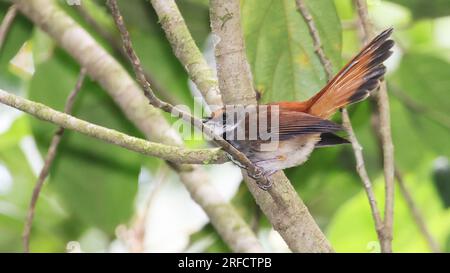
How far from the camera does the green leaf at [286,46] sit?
2703 millimetres

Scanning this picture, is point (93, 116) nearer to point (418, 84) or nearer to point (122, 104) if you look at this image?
point (122, 104)

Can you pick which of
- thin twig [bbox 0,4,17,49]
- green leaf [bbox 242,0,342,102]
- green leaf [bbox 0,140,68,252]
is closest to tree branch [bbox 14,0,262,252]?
thin twig [bbox 0,4,17,49]

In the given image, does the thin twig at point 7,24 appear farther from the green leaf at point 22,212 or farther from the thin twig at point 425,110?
the thin twig at point 425,110

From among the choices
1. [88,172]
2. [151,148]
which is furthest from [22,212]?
[151,148]

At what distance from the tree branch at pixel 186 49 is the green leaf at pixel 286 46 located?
50 cm

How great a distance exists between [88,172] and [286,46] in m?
1.04

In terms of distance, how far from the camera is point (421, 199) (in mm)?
3801

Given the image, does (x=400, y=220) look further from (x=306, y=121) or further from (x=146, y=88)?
(x=146, y=88)

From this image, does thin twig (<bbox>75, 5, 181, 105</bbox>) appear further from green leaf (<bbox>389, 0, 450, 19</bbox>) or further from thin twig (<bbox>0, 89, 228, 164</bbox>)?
thin twig (<bbox>0, 89, 228, 164</bbox>)

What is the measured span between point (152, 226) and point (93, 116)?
2.48ft

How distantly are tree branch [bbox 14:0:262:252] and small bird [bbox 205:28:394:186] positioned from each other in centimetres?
40

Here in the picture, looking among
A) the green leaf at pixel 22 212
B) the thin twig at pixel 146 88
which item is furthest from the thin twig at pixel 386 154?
the green leaf at pixel 22 212

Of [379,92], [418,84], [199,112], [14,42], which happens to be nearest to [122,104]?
[199,112]

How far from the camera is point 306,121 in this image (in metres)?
2.36
